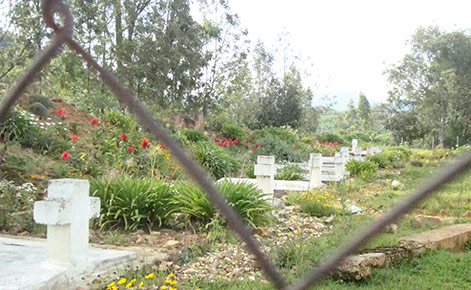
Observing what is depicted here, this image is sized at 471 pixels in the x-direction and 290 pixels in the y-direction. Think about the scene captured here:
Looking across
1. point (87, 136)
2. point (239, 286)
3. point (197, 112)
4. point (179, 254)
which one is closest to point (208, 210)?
point (179, 254)

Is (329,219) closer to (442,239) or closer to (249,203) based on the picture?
(249,203)

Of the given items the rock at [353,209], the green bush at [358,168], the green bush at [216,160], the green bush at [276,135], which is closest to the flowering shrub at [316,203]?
the rock at [353,209]

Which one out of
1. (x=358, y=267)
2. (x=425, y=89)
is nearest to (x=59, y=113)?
(x=358, y=267)

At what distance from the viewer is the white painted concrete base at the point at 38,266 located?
2.44 m

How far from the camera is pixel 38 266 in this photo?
105 inches

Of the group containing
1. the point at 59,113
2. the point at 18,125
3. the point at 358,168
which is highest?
the point at 59,113

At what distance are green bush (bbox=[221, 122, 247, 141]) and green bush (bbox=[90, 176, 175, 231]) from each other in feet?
31.2

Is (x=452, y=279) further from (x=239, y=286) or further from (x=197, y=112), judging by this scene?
(x=197, y=112)

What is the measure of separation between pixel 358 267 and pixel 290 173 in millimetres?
6110

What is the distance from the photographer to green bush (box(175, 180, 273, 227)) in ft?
13.9

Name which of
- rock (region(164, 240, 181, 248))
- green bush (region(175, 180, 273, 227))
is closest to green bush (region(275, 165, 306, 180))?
green bush (region(175, 180, 273, 227))

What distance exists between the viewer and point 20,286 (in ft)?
7.67

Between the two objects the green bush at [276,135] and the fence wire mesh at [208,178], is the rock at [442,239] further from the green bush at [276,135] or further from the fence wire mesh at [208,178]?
the green bush at [276,135]

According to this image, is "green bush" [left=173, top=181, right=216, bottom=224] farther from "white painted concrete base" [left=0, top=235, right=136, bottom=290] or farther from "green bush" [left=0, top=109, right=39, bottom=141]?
"green bush" [left=0, top=109, right=39, bottom=141]
